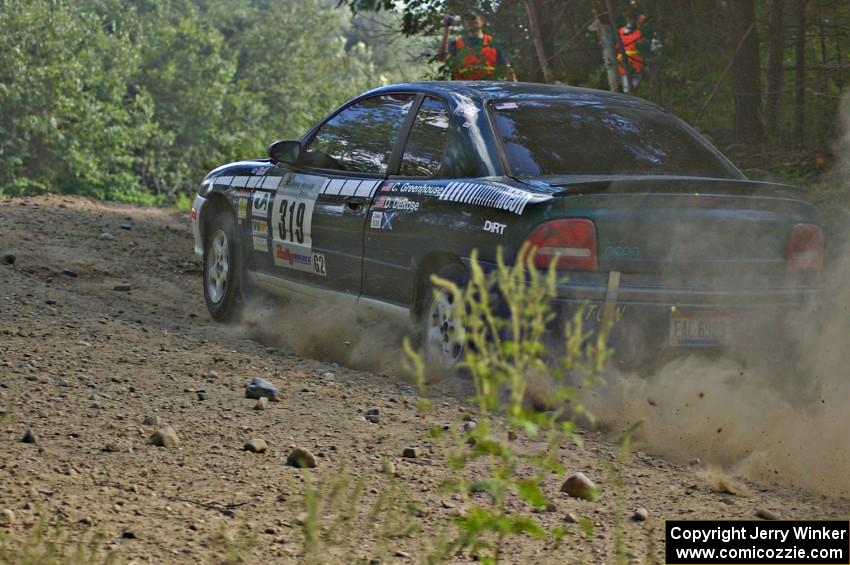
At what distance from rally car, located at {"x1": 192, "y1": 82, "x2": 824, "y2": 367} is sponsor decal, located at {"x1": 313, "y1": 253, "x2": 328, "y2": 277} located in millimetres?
15

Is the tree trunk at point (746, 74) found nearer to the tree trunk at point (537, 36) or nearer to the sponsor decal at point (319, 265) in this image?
the tree trunk at point (537, 36)

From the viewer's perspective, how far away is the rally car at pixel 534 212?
557 cm

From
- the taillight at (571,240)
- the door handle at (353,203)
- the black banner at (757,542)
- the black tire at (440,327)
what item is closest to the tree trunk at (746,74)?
the door handle at (353,203)

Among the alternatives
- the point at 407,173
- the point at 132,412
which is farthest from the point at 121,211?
the point at 132,412

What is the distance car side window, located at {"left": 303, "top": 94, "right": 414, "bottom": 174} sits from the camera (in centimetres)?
712

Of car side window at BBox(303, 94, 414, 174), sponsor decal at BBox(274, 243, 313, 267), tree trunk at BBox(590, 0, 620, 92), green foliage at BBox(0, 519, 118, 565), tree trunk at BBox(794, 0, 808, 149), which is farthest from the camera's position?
tree trunk at BBox(590, 0, 620, 92)

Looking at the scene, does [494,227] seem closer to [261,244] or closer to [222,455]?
[222,455]

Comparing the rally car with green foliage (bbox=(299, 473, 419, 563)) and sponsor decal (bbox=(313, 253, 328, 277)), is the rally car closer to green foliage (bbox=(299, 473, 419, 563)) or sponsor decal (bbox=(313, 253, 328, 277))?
sponsor decal (bbox=(313, 253, 328, 277))

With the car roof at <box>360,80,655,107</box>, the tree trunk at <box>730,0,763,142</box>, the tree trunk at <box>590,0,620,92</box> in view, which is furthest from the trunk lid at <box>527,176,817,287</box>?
the tree trunk at <box>590,0,620,92</box>

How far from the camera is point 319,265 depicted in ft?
24.3

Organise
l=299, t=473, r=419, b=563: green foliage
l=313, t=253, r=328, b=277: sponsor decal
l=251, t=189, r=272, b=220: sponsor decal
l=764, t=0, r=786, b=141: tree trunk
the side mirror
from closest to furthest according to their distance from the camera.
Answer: l=299, t=473, r=419, b=563: green foliage, l=313, t=253, r=328, b=277: sponsor decal, the side mirror, l=251, t=189, r=272, b=220: sponsor decal, l=764, t=0, r=786, b=141: tree trunk

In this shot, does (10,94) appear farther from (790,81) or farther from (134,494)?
(134,494)

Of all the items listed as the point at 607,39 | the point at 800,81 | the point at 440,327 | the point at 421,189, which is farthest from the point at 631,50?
the point at 440,327

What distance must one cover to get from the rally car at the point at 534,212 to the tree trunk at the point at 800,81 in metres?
5.26
